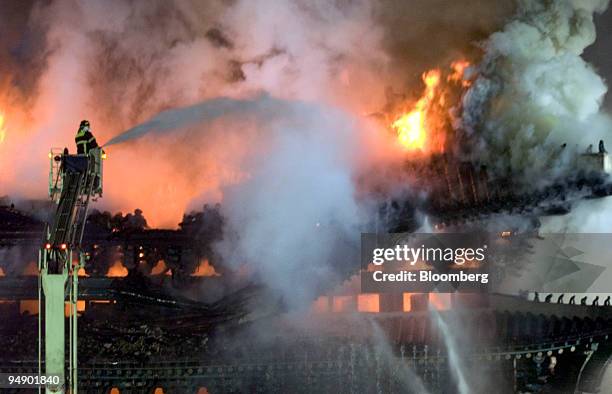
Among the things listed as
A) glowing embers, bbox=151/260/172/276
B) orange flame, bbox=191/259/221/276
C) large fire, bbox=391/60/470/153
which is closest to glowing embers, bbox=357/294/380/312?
orange flame, bbox=191/259/221/276

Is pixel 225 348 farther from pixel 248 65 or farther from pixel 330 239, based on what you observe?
pixel 248 65

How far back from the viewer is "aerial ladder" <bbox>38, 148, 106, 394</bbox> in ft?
39.8

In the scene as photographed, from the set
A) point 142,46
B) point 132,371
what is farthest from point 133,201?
point 132,371

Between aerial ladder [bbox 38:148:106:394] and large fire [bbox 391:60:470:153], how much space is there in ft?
44.4

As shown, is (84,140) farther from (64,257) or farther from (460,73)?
(460,73)

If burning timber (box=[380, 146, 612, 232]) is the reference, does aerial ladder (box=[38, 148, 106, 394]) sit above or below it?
below

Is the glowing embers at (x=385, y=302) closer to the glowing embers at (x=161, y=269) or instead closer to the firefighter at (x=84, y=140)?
the glowing embers at (x=161, y=269)

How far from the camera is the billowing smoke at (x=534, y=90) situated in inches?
867

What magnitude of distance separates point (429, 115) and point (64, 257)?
15.7 meters

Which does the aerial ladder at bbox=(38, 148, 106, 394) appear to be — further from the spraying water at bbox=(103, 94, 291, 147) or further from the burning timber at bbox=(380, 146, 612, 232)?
the spraying water at bbox=(103, 94, 291, 147)

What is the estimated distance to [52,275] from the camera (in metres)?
12.1

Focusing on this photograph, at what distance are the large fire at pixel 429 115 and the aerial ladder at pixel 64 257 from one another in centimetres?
1354

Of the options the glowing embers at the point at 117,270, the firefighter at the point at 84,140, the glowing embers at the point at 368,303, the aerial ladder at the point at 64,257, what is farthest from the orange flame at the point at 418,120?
the aerial ladder at the point at 64,257

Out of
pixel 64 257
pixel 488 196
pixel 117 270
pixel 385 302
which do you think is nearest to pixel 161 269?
pixel 117 270
